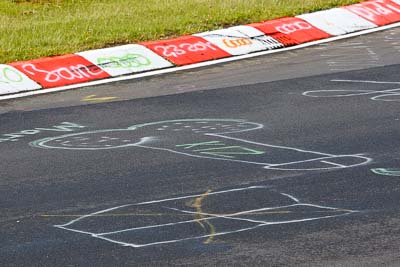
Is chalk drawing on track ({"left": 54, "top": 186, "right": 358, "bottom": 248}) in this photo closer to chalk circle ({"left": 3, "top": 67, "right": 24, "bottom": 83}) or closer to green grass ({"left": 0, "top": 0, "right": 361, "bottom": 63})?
chalk circle ({"left": 3, "top": 67, "right": 24, "bottom": 83})

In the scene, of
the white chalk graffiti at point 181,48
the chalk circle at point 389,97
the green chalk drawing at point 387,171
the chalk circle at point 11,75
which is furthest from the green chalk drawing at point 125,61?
the green chalk drawing at point 387,171

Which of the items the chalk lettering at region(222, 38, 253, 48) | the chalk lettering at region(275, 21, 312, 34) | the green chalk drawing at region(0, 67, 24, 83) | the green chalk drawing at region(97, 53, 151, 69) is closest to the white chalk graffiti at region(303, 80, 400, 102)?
the green chalk drawing at region(97, 53, 151, 69)

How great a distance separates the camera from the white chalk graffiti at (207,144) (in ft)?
29.1

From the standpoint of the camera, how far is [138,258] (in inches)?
262

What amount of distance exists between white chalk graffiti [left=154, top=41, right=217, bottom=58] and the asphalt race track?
74 cm

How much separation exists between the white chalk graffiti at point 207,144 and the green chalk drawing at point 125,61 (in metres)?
2.90

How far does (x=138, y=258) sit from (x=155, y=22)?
28.5 ft

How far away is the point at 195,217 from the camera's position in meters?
7.43

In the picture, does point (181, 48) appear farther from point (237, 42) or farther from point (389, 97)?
point (389, 97)

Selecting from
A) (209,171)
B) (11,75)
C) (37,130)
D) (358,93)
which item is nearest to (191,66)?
(11,75)

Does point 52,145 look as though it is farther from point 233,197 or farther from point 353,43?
point 353,43

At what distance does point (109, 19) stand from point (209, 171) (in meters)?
7.13

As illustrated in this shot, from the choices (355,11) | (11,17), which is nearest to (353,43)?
(355,11)

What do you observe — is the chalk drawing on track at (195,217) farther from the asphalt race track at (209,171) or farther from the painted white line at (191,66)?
the painted white line at (191,66)
